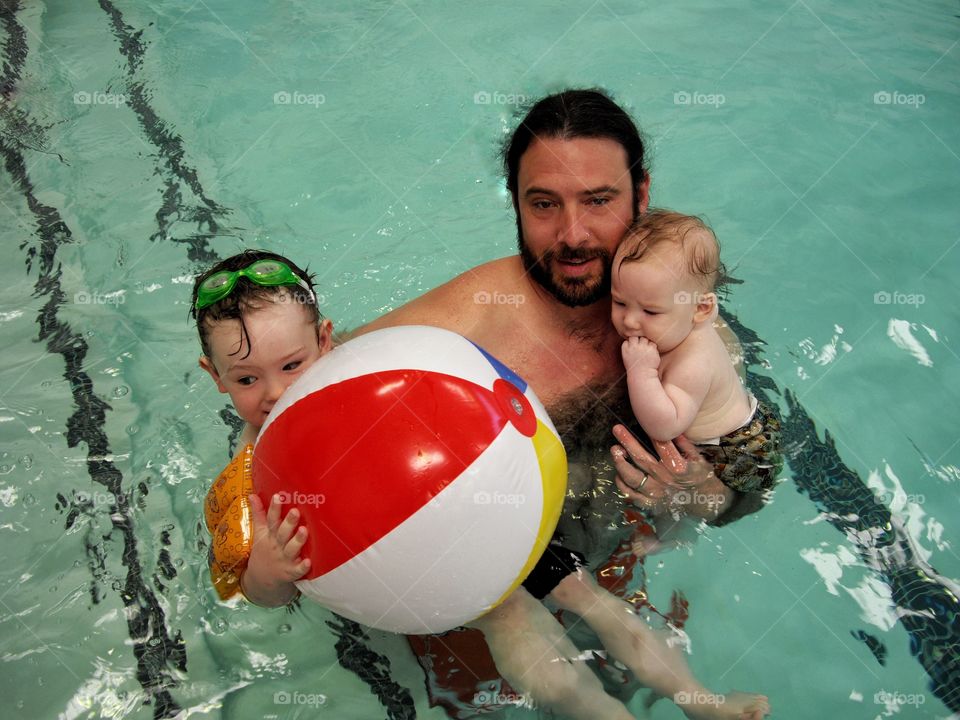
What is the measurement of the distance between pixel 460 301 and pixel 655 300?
0.84 meters

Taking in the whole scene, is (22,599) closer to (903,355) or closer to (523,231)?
(523,231)

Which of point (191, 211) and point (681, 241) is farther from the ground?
point (681, 241)

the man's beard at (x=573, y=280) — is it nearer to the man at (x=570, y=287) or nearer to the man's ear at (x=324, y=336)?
the man at (x=570, y=287)

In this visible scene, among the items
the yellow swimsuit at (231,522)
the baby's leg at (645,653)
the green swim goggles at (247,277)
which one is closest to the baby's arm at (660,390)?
the baby's leg at (645,653)

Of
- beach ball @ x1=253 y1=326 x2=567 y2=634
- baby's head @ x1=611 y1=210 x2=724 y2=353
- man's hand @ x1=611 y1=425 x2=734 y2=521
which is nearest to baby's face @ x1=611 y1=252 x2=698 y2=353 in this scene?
baby's head @ x1=611 y1=210 x2=724 y2=353

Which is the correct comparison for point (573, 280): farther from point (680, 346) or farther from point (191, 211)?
point (191, 211)

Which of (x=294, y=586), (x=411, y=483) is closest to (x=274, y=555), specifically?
(x=294, y=586)

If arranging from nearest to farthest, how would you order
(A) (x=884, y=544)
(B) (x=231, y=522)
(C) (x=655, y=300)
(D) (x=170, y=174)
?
(B) (x=231, y=522)
(C) (x=655, y=300)
(A) (x=884, y=544)
(D) (x=170, y=174)

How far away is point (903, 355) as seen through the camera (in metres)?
4.38

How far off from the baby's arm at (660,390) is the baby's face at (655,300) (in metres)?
0.06

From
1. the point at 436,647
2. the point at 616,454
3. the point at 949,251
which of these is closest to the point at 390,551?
the point at 436,647

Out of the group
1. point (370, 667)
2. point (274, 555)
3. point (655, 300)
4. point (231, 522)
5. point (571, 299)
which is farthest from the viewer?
point (571, 299)

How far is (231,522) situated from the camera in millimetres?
2332

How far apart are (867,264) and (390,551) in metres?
4.11
